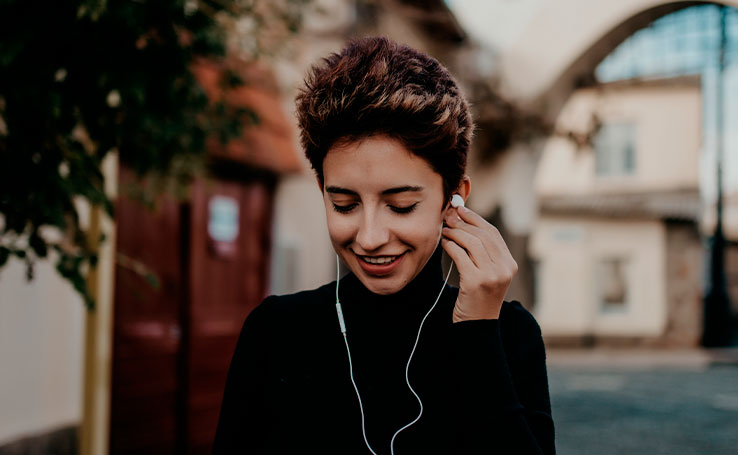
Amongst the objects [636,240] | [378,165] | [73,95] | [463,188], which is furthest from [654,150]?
[378,165]

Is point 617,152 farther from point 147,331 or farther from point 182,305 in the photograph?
point 147,331

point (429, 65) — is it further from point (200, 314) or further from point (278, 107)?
point (278, 107)

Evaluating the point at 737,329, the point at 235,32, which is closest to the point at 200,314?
the point at 235,32

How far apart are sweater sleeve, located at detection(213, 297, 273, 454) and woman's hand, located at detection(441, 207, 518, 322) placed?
43 centimetres

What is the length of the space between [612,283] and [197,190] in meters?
19.0

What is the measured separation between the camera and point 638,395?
12.7 meters

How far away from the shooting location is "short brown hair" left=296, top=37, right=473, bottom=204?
148 centimetres

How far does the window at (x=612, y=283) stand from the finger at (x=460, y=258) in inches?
903

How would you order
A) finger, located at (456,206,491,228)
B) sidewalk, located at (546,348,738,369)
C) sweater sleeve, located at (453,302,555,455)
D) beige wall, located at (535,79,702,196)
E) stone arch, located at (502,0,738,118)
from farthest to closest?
beige wall, located at (535,79,702,196) < sidewalk, located at (546,348,738,369) < stone arch, located at (502,0,738,118) < finger, located at (456,206,491,228) < sweater sleeve, located at (453,302,555,455)

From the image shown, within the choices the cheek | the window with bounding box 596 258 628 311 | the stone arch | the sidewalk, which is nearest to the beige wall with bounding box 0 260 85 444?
the cheek

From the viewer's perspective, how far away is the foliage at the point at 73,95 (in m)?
2.77

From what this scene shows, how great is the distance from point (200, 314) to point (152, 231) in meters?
0.98

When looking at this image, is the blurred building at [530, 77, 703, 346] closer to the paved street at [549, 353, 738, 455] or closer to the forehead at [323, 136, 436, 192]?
the paved street at [549, 353, 738, 455]

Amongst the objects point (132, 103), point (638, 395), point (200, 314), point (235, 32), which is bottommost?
point (638, 395)
